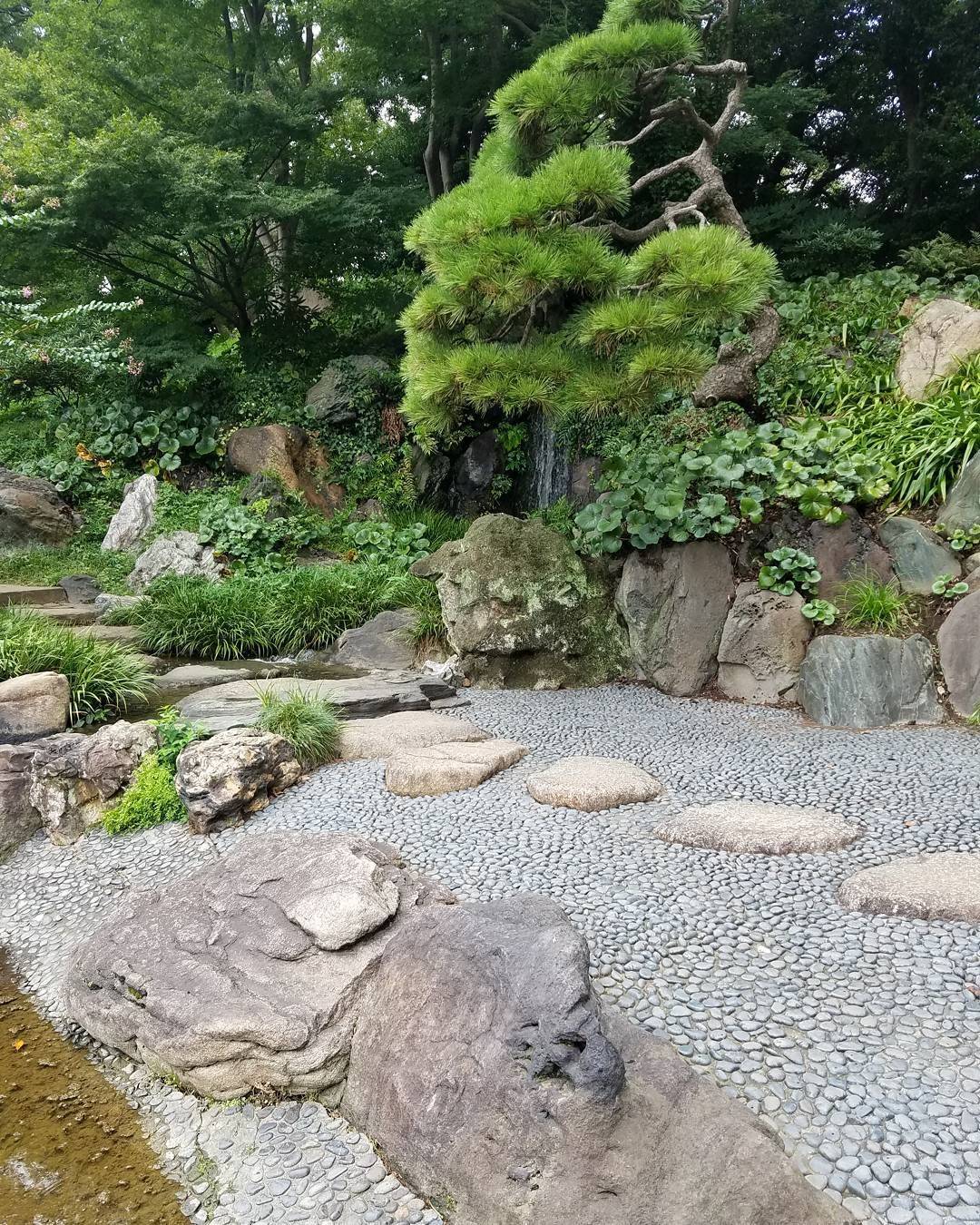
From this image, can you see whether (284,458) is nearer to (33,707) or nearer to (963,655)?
(33,707)

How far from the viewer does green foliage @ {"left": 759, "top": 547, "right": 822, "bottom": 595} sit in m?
4.75

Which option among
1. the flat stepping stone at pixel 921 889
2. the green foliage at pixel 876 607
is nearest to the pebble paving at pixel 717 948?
the flat stepping stone at pixel 921 889

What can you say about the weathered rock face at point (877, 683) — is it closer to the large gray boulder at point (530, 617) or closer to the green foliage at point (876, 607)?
the green foliage at point (876, 607)

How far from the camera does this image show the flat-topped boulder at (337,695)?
168 inches

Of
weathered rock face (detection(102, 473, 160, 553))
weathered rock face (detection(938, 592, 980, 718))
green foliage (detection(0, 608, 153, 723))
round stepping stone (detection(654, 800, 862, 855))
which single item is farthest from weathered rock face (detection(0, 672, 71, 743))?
weathered rock face (detection(938, 592, 980, 718))

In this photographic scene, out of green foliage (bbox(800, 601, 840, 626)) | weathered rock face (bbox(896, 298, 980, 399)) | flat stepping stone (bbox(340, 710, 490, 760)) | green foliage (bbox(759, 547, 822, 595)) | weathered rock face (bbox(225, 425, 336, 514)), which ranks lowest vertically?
flat stepping stone (bbox(340, 710, 490, 760))

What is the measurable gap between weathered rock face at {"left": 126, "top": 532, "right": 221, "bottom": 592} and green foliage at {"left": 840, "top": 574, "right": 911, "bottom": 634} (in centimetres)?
575

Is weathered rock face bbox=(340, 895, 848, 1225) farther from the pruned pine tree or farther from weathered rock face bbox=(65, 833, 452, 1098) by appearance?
the pruned pine tree

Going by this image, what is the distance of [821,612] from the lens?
4637mm

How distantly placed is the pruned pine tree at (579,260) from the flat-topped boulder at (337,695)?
1670 mm

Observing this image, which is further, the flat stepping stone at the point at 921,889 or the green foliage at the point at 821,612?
the green foliage at the point at 821,612

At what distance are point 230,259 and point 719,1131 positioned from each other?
33.9ft

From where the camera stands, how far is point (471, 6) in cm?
844


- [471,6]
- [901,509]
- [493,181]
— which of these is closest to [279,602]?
[493,181]
